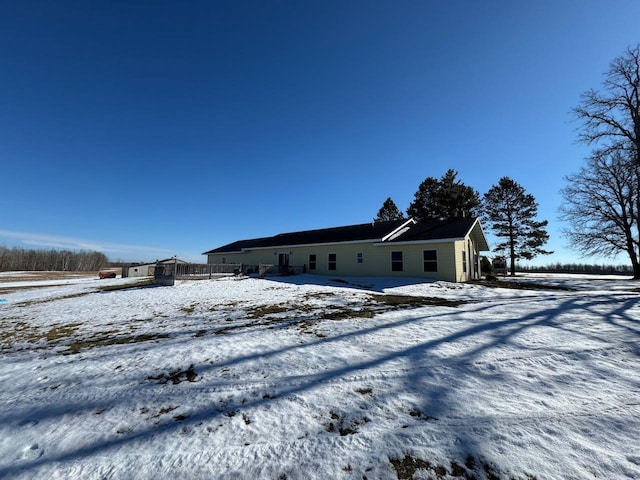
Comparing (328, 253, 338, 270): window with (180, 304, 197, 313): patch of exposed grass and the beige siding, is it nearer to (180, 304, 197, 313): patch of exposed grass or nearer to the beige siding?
the beige siding

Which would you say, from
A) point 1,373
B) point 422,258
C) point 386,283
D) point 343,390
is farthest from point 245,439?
point 422,258

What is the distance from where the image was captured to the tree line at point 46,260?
60.1 metres

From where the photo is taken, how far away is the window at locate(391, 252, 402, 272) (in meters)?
19.2

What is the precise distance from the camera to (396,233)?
2073cm

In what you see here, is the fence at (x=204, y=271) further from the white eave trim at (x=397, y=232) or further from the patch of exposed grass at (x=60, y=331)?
the patch of exposed grass at (x=60, y=331)

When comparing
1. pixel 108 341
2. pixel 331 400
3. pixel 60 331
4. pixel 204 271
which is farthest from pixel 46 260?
pixel 331 400

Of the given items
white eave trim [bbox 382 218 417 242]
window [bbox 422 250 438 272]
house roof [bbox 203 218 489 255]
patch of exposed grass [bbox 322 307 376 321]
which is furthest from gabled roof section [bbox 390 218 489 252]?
patch of exposed grass [bbox 322 307 376 321]

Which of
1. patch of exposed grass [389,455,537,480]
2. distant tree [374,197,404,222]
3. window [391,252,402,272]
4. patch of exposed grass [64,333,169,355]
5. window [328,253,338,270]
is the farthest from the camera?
distant tree [374,197,404,222]

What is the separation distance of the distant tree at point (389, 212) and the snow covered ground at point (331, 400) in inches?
1370

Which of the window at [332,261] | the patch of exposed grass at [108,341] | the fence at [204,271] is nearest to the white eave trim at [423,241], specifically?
the window at [332,261]

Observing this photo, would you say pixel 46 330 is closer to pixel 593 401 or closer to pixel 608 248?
pixel 593 401

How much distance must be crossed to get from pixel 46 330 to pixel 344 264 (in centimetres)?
1717

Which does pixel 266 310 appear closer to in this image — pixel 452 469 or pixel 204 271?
pixel 452 469

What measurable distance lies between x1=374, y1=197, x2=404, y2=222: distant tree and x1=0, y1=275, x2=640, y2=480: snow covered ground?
1370 inches
